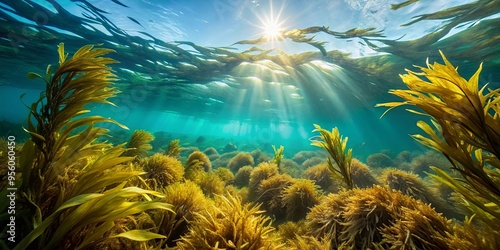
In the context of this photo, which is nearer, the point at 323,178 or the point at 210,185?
the point at 210,185

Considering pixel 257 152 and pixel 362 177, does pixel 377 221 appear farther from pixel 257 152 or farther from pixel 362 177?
pixel 257 152

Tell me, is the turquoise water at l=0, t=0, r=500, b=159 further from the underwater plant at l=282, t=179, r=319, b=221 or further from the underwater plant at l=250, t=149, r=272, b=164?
the underwater plant at l=282, t=179, r=319, b=221

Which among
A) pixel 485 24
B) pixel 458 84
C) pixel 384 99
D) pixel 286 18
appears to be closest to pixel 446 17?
pixel 485 24

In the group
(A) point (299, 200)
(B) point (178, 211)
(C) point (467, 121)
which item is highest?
(C) point (467, 121)

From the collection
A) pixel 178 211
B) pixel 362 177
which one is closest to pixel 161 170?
pixel 178 211

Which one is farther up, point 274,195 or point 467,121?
point 467,121

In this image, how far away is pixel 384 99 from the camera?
18125mm

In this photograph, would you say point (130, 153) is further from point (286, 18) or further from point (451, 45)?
point (451, 45)

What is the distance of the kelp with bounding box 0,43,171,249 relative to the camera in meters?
1.37

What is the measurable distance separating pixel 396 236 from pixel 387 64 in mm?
12655

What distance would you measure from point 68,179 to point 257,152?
1620 centimetres

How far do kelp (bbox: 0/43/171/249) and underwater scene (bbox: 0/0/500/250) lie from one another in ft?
0.04

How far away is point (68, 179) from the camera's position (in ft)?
6.21

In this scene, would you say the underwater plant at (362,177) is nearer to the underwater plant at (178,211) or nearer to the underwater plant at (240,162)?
the underwater plant at (240,162)
